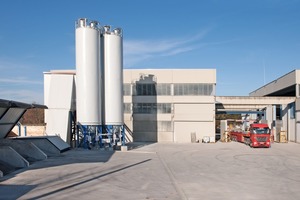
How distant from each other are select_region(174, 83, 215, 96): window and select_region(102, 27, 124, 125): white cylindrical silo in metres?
13.1

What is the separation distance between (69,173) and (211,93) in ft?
103

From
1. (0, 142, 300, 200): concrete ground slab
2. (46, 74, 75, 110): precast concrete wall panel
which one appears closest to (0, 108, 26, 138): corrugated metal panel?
(0, 142, 300, 200): concrete ground slab

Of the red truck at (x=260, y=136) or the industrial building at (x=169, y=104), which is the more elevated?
the industrial building at (x=169, y=104)

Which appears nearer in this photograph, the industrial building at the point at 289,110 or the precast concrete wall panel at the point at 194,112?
the industrial building at the point at 289,110

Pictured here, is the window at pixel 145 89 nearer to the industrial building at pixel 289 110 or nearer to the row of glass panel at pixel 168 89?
the row of glass panel at pixel 168 89

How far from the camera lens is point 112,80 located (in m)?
35.3

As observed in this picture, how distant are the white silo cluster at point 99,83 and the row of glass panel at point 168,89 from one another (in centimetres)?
1174

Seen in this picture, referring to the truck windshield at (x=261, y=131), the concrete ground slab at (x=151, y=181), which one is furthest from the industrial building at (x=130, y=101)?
the concrete ground slab at (x=151, y=181)

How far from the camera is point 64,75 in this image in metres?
34.6

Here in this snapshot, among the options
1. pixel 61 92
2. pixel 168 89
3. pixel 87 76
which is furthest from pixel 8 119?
pixel 168 89

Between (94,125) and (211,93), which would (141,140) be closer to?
(211,93)

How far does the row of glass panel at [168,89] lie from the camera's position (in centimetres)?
4672

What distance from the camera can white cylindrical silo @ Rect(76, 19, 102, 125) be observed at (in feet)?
108

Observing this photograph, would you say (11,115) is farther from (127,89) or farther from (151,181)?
(127,89)
